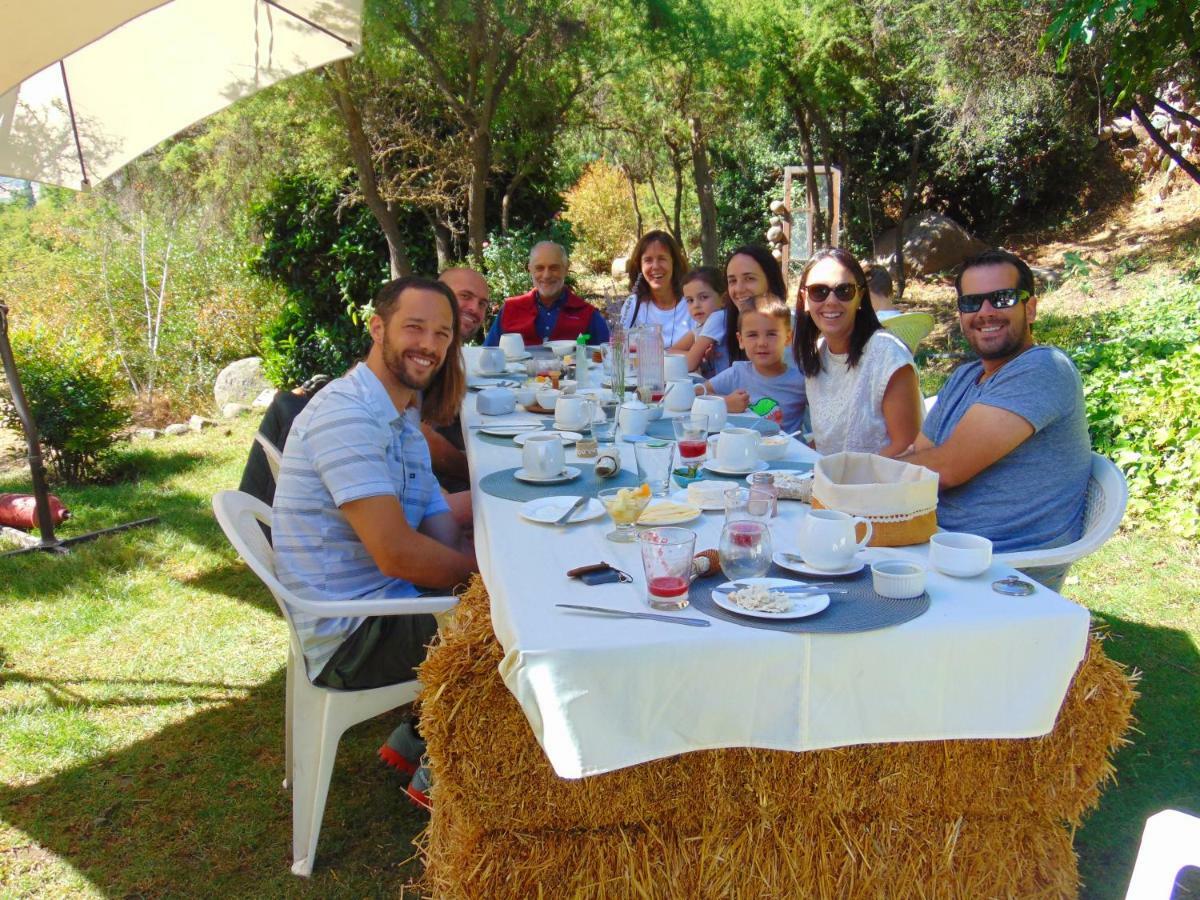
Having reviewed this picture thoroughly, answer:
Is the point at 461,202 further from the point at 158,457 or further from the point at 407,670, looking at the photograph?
the point at 407,670

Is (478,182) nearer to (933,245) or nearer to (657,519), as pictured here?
(657,519)

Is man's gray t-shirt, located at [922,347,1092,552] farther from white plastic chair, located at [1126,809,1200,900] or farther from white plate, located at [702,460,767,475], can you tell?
white plastic chair, located at [1126,809,1200,900]

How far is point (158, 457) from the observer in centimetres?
700

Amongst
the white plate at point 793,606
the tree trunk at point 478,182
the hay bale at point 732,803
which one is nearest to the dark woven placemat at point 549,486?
the hay bale at point 732,803

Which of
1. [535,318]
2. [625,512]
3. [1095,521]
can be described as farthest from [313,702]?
[535,318]

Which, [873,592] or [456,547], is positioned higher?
[873,592]

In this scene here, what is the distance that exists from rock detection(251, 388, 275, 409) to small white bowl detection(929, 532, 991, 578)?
8.23m

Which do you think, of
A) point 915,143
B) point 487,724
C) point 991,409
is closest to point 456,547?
point 487,724

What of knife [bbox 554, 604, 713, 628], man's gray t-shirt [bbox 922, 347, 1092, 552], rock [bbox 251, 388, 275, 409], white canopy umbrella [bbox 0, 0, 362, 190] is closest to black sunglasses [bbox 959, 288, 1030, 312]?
man's gray t-shirt [bbox 922, 347, 1092, 552]

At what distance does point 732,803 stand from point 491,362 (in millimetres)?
3410

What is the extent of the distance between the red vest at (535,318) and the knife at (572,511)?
3730 mm

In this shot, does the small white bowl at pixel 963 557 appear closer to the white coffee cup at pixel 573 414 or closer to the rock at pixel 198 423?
the white coffee cup at pixel 573 414

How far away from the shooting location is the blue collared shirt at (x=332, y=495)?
2.27m

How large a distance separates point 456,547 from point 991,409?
148cm
